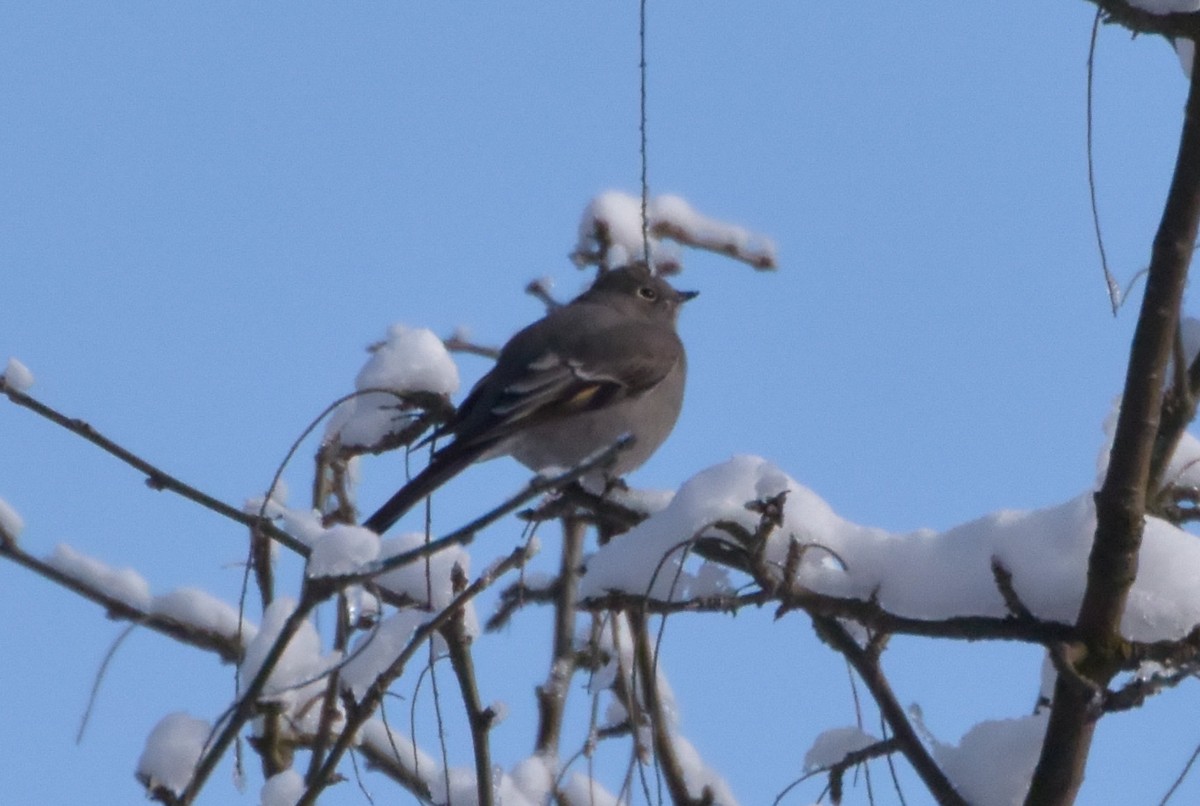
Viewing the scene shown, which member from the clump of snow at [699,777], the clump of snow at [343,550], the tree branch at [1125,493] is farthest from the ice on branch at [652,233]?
the clump of snow at [343,550]

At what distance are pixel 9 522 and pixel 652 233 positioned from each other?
8.19 feet

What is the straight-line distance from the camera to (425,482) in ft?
16.6

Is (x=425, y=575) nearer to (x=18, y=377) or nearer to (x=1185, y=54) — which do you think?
(x=18, y=377)

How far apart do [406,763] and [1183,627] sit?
7.86ft

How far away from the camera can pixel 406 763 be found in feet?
14.9

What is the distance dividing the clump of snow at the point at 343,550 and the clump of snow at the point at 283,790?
49.7 inches

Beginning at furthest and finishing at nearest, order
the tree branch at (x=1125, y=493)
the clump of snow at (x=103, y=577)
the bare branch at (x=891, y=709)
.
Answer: the clump of snow at (x=103, y=577) → the bare branch at (x=891, y=709) → the tree branch at (x=1125, y=493)

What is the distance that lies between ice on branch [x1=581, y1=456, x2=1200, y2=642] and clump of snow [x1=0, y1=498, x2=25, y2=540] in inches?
68.2

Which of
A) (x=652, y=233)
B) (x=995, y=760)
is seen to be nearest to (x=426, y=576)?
(x=995, y=760)

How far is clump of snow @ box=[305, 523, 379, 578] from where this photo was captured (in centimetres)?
222

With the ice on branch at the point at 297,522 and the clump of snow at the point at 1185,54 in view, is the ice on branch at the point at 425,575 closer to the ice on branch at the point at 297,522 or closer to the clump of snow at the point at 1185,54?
the ice on branch at the point at 297,522

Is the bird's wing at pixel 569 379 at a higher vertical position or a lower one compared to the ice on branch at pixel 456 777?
higher

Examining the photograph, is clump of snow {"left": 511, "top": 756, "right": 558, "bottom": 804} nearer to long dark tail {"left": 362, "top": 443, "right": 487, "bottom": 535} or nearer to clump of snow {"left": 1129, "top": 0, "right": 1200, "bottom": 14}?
long dark tail {"left": 362, "top": 443, "right": 487, "bottom": 535}

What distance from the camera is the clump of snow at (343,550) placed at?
7.29 ft
